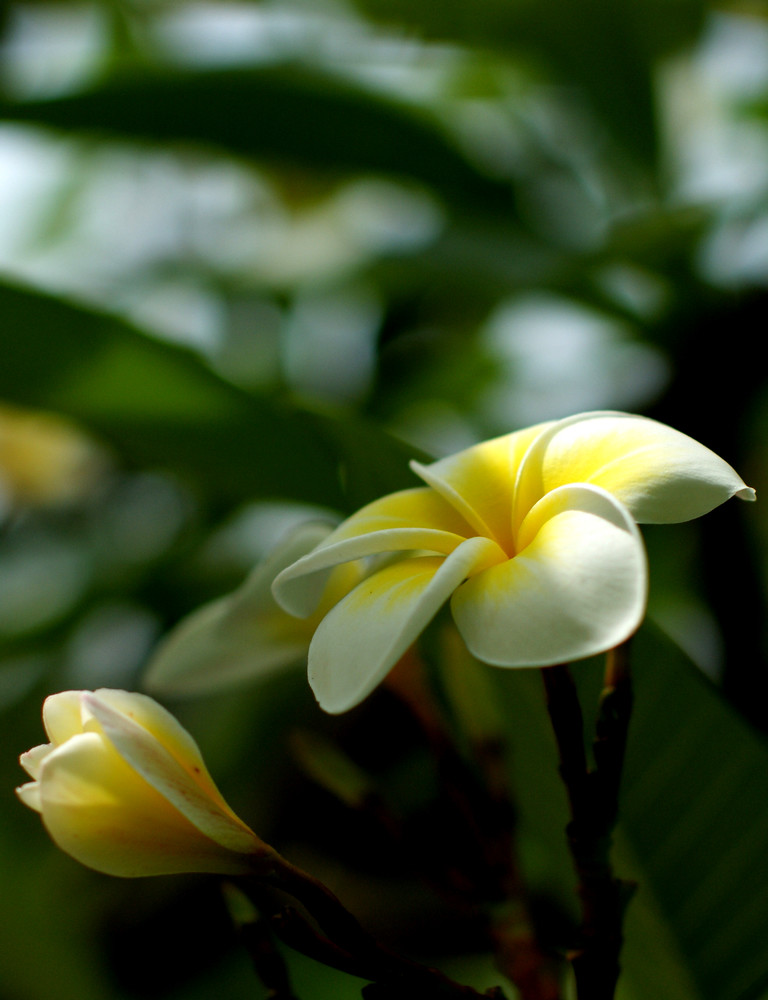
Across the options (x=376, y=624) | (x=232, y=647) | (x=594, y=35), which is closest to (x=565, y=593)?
(x=376, y=624)

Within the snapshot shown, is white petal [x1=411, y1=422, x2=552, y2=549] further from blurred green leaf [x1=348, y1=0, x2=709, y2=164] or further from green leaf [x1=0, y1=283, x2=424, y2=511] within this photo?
blurred green leaf [x1=348, y1=0, x2=709, y2=164]

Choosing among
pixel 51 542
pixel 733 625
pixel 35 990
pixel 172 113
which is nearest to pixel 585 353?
pixel 733 625

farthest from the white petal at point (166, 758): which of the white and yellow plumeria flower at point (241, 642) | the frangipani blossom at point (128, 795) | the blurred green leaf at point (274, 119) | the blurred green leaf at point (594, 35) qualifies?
the blurred green leaf at point (594, 35)

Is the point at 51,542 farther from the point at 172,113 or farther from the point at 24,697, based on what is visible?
the point at 172,113

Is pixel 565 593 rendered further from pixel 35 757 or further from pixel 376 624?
pixel 35 757

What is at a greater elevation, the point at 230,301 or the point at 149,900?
the point at 230,301
